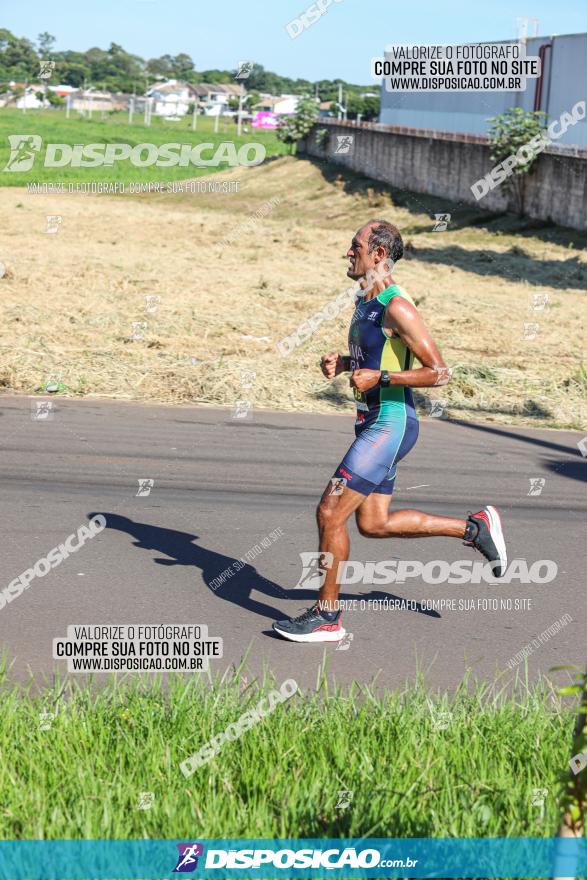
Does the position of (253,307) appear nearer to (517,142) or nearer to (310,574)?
(310,574)

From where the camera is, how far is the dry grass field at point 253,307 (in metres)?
13.7

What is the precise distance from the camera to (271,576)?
763cm

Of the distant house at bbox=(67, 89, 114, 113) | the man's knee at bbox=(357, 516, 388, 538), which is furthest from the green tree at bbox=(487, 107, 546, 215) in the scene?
the distant house at bbox=(67, 89, 114, 113)

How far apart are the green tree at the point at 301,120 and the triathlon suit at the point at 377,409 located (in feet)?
176

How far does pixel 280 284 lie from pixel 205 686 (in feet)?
52.5

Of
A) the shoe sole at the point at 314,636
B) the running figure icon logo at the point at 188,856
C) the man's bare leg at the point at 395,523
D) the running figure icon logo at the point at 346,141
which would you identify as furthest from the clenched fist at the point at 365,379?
the running figure icon logo at the point at 346,141

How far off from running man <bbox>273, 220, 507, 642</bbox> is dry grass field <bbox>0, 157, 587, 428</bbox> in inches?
263

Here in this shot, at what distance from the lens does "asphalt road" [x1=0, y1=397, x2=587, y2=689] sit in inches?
251

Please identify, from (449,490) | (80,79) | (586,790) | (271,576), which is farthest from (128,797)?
(80,79)

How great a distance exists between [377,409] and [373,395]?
0.08 m

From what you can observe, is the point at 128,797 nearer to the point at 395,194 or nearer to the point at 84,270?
the point at 84,270

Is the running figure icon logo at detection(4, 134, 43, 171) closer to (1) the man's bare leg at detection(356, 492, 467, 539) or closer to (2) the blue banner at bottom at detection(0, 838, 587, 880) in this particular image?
(1) the man's bare leg at detection(356, 492, 467, 539)

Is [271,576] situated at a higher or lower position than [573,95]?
lower

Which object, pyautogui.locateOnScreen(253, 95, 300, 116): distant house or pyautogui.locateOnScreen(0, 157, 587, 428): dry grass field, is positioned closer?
pyautogui.locateOnScreen(0, 157, 587, 428): dry grass field
